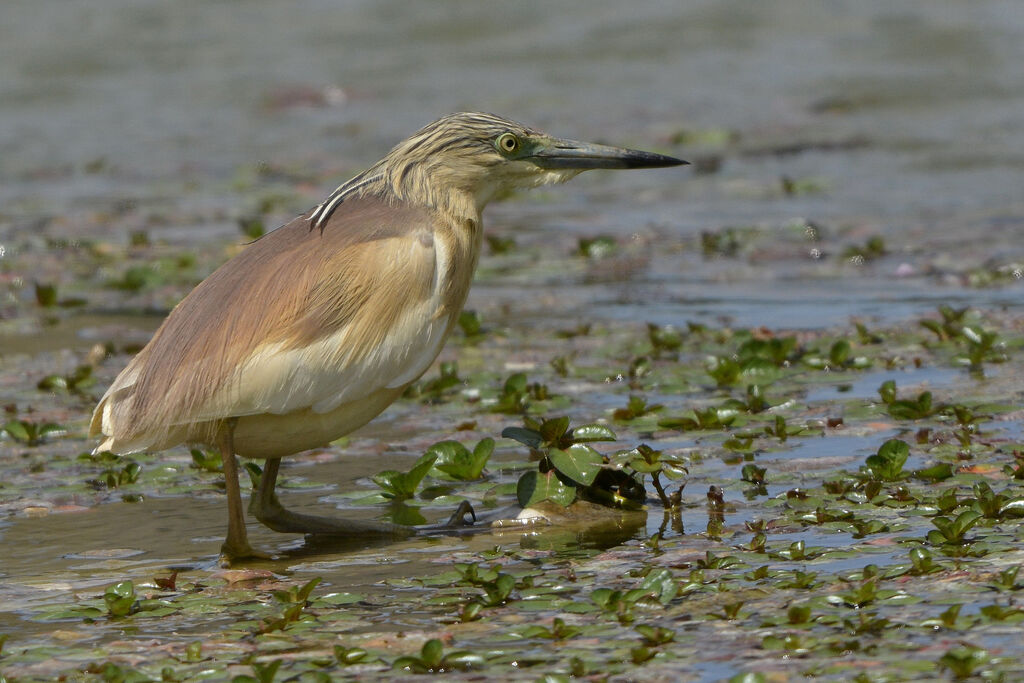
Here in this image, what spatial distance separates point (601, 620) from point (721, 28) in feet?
52.5

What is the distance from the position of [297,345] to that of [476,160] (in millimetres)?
1098

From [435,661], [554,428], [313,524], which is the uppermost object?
[554,428]

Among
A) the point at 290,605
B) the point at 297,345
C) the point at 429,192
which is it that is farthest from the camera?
the point at 429,192

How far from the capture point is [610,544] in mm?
5305

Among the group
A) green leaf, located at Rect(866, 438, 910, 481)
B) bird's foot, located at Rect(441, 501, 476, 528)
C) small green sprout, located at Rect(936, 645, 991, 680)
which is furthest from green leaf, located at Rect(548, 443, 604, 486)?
small green sprout, located at Rect(936, 645, 991, 680)

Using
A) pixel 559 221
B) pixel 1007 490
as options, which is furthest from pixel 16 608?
pixel 559 221

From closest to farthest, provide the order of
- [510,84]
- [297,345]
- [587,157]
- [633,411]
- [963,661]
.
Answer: [963,661]
[297,345]
[587,157]
[633,411]
[510,84]

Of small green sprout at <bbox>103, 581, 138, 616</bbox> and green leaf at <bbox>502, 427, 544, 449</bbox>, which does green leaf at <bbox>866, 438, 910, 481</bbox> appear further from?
small green sprout at <bbox>103, 581, 138, 616</bbox>

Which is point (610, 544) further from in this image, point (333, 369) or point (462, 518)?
point (333, 369)

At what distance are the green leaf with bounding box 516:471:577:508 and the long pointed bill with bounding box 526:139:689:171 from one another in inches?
50.2

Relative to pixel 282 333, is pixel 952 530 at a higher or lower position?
lower

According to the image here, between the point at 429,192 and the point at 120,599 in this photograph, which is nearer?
the point at 120,599

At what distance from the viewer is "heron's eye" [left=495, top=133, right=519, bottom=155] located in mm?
6012

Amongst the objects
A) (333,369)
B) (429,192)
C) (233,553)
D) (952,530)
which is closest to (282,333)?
(333,369)
